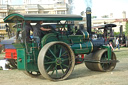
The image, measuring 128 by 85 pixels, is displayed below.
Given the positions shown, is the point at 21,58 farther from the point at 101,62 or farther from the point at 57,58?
the point at 101,62

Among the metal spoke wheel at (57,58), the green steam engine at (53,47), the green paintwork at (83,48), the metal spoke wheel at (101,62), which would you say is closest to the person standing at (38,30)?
the green steam engine at (53,47)

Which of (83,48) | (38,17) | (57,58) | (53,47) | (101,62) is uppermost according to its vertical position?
(38,17)

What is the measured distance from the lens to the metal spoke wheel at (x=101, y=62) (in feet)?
30.4

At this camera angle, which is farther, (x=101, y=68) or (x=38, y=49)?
(x=101, y=68)

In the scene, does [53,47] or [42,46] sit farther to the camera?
[53,47]

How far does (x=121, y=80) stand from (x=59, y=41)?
207cm

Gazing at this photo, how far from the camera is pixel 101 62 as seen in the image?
30.2 ft

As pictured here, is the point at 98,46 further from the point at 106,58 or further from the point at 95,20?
the point at 95,20

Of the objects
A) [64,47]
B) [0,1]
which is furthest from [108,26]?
[0,1]

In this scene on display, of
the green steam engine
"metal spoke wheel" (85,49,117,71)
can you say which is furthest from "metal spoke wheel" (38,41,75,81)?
"metal spoke wheel" (85,49,117,71)

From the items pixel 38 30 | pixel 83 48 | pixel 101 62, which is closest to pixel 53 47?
pixel 38 30

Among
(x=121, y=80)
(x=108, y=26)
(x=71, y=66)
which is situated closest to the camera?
(x=121, y=80)

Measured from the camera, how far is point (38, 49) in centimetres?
798

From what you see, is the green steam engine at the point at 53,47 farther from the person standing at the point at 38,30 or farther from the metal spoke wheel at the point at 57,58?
the person standing at the point at 38,30
